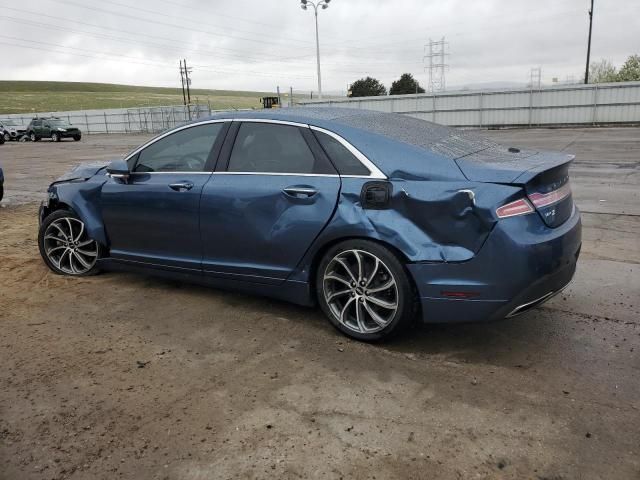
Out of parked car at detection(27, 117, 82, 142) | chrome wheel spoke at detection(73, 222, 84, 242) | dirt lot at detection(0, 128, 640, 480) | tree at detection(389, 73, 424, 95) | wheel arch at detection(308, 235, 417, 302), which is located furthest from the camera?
tree at detection(389, 73, 424, 95)

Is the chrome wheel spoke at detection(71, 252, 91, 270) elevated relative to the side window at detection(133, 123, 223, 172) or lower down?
lower down

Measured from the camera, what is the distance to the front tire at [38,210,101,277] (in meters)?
5.28

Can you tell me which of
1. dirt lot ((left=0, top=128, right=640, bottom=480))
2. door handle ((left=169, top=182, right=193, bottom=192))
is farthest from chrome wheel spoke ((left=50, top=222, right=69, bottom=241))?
door handle ((left=169, top=182, right=193, bottom=192))

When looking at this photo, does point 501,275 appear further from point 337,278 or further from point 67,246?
point 67,246

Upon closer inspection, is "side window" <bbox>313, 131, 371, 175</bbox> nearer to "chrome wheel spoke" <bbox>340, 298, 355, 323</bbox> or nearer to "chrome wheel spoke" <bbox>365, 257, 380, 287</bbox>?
"chrome wheel spoke" <bbox>365, 257, 380, 287</bbox>

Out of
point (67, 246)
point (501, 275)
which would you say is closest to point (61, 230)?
point (67, 246)

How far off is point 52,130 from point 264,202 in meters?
37.0

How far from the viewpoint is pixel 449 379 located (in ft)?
11.0

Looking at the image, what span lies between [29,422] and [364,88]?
6953 centimetres

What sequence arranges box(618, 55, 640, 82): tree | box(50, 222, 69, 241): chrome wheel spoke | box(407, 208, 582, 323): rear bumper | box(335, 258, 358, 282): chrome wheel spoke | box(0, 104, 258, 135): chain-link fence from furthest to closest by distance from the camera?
box(618, 55, 640, 82): tree → box(0, 104, 258, 135): chain-link fence → box(50, 222, 69, 241): chrome wheel spoke → box(335, 258, 358, 282): chrome wheel spoke → box(407, 208, 582, 323): rear bumper

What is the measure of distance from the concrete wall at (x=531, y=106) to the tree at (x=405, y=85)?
32.0 meters

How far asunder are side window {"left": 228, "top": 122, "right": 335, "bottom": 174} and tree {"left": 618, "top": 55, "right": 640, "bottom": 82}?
220 feet

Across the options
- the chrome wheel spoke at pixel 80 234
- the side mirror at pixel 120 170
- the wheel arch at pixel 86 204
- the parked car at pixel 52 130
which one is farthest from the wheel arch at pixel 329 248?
the parked car at pixel 52 130

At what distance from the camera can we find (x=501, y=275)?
329 centimetres
